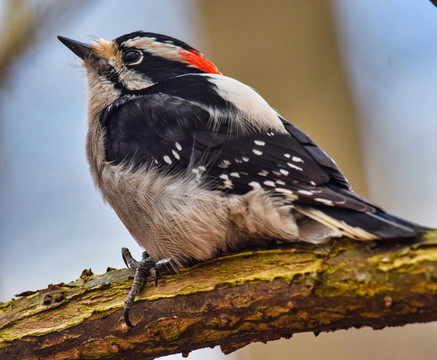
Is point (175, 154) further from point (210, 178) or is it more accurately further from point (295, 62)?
point (295, 62)

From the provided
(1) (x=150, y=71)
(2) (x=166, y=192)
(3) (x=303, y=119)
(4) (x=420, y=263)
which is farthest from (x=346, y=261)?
(3) (x=303, y=119)

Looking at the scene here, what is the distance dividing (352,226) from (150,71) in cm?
160

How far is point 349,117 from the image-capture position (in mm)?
4039

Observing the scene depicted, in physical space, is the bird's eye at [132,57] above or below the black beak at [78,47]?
below

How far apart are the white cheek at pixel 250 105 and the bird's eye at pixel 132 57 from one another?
0.62 m

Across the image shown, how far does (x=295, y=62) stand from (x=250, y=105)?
5.69ft

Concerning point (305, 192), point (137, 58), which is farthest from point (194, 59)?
point (305, 192)

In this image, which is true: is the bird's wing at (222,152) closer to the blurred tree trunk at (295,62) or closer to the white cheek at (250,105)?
the white cheek at (250,105)

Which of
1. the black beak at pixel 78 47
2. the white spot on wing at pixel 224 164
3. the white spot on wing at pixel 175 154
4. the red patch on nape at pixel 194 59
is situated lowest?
the white spot on wing at pixel 224 164

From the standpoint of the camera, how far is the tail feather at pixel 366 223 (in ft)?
6.16

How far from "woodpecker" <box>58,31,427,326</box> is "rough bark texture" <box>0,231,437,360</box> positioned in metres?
→ 0.10

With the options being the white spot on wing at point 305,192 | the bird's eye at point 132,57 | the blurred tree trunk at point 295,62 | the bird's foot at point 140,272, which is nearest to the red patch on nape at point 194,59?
the bird's eye at point 132,57

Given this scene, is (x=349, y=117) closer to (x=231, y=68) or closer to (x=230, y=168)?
(x=231, y=68)

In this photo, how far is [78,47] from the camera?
3.23m
